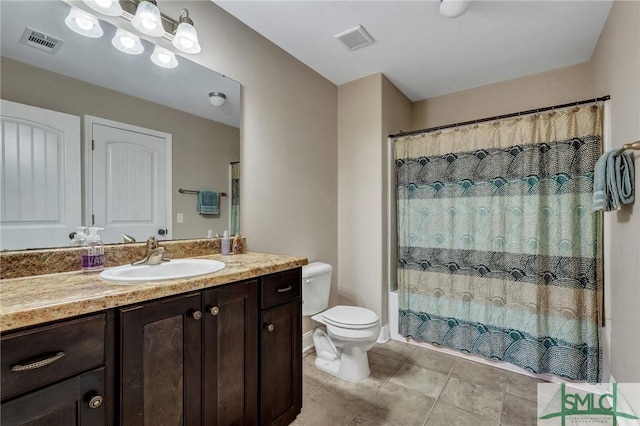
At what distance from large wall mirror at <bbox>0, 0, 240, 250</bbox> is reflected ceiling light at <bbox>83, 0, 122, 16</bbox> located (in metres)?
0.06

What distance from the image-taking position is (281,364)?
4.78ft

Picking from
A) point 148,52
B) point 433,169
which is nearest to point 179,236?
point 148,52

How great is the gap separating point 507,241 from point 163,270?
230 centimetres

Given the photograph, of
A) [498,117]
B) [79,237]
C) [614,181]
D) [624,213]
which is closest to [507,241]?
[624,213]

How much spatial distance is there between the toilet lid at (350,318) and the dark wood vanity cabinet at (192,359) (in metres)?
0.80

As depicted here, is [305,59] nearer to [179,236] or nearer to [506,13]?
[506,13]

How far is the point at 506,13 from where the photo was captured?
1.84m

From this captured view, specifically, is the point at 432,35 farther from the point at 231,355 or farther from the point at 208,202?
the point at 231,355

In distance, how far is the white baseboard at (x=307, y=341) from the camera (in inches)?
93.3

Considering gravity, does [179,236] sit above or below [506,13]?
below

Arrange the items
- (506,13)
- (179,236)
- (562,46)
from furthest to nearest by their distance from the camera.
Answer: (562,46)
(506,13)
(179,236)

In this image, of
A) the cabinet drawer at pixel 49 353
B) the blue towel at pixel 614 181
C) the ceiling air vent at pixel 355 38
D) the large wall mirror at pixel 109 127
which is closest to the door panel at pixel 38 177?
the large wall mirror at pixel 109 127

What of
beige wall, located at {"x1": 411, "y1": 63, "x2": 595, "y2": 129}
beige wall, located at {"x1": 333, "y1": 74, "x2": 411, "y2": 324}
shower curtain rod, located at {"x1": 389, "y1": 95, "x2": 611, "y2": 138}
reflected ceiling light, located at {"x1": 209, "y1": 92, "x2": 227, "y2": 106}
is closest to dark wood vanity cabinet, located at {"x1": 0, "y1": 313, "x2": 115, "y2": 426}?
reflected ceiling light, located at {"x1": 209, "y1": 92, "x2": 227, "y2": 106}

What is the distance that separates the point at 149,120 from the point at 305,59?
143 cm
